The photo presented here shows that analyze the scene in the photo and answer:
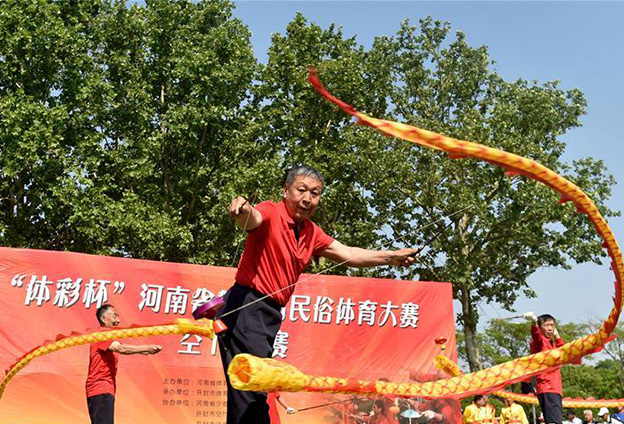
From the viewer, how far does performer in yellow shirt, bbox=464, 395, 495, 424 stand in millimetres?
10438

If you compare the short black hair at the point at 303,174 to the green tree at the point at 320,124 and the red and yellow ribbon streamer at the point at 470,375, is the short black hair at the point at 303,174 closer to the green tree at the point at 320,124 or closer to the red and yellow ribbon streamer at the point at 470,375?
the red and yellow ribbon streamer at the point at 470,375

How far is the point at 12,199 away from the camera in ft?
58.9

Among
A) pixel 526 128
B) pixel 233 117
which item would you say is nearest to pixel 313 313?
pixel 233 117

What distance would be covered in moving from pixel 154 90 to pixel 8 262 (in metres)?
11.2

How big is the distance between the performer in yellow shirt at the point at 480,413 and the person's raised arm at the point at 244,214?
27.1 feet

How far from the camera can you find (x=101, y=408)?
5.39 metres

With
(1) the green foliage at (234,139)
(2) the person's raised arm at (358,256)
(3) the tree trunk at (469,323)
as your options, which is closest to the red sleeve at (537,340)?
(2) the person's raised arm at (358,256)

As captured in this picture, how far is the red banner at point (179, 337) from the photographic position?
10023mm

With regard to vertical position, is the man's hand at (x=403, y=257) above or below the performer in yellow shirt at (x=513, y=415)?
above

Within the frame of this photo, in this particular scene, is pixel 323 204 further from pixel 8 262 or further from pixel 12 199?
pixel 8 262

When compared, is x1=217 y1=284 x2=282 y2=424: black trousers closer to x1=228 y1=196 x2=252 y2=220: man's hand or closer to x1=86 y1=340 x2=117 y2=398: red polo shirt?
x1=228 y1=196 x2=252 y2=220: man's hand

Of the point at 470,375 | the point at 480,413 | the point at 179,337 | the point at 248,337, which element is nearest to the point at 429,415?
the point at 480,413

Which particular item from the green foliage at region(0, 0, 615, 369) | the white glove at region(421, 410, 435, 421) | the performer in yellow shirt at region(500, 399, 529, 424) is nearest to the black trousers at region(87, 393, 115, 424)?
the white glove at region(421, 410, 435, 421)

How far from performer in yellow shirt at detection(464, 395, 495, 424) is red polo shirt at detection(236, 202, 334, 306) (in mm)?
7943
